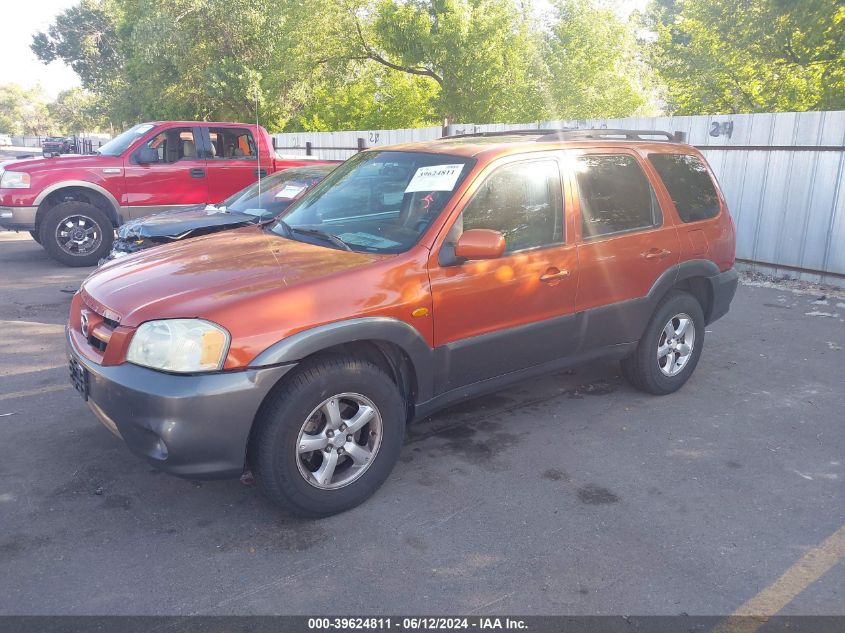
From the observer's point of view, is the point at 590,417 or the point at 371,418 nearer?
the point at 371,418

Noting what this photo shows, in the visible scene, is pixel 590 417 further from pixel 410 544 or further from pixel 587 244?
pixel 410 544

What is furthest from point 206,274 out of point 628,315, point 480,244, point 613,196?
point 628,315

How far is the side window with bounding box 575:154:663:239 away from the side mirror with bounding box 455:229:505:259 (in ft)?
3.24

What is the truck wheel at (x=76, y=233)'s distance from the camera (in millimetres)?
9188

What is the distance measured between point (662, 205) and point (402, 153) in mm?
1883

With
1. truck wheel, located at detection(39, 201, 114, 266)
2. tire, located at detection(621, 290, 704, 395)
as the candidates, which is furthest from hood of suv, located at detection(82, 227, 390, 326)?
truck wheel, located at detection(39, 201, 114, 266)

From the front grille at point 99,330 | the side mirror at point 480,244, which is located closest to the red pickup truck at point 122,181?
the front grille at point 99,330

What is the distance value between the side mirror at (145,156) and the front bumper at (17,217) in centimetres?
147

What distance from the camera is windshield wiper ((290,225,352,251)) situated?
12.6 feet

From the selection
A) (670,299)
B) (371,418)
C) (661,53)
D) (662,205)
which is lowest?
(371,418)

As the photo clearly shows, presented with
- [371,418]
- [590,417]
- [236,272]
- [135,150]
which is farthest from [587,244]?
[135,150]

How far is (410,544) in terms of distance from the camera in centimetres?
321

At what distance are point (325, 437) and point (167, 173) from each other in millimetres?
7667

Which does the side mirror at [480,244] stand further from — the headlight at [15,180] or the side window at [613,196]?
the headlight at [15,180]
